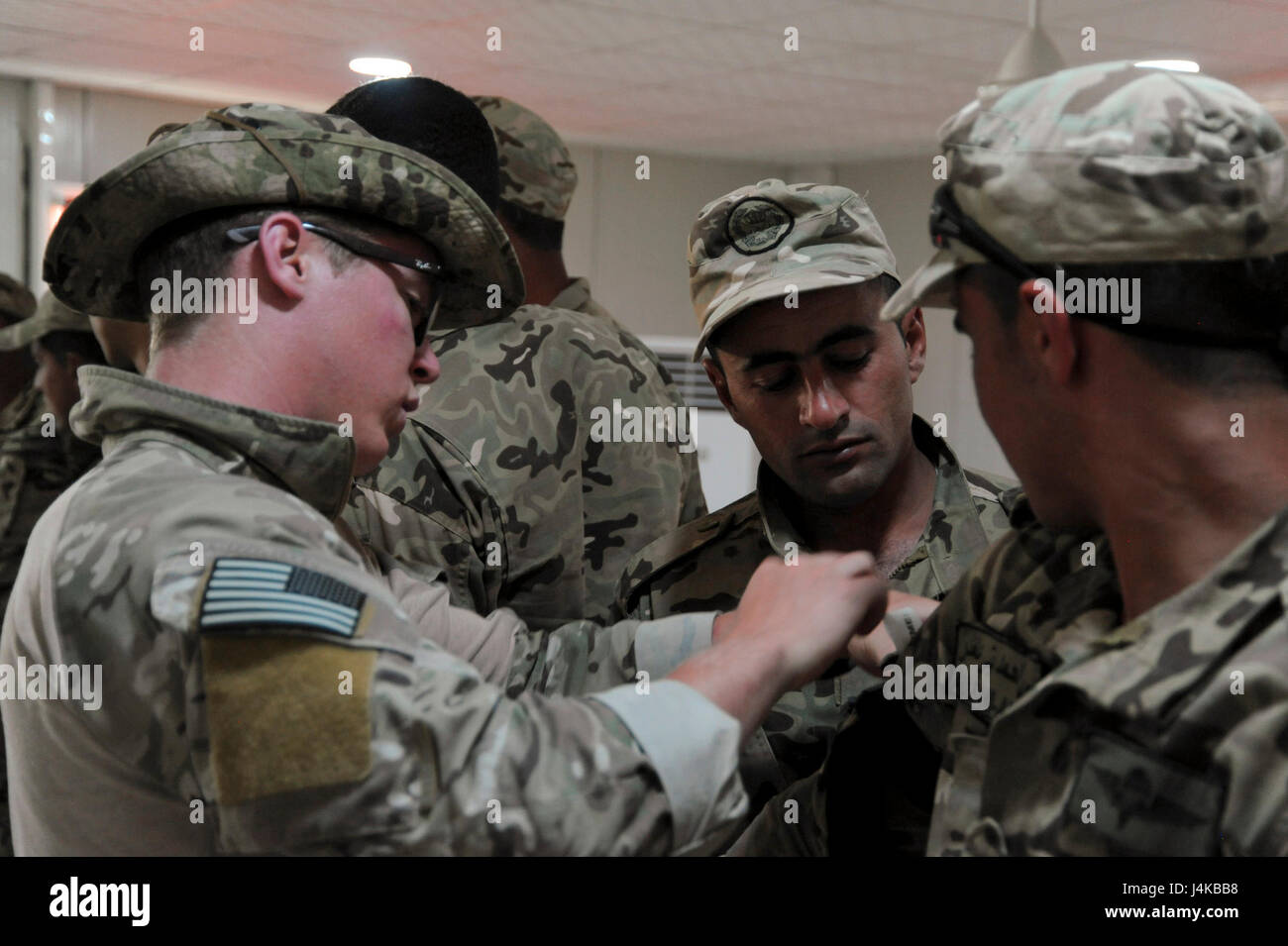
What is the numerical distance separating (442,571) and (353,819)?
0.87 metres

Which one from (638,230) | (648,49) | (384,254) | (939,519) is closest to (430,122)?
(384,254)

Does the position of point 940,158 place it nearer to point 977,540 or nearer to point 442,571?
point 977,540

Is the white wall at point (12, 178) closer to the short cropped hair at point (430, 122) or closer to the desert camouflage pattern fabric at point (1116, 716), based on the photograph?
the short cropped hair at point (430, 122)

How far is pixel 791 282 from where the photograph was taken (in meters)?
1.76

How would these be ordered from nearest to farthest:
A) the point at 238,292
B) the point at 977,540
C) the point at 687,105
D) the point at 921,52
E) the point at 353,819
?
the point at 353,819 < the point at 238,292 < the point at 977,540 < the point at 921,52 < the point at 687,105

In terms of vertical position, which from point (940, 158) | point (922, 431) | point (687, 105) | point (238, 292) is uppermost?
point (687, 105)

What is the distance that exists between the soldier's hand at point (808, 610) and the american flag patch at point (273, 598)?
374mm

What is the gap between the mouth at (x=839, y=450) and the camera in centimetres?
179

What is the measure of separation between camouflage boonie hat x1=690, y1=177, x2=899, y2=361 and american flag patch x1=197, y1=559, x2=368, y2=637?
2.77 ft

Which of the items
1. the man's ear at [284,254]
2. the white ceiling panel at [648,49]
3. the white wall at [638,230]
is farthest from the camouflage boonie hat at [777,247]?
the white wall at [638,230]

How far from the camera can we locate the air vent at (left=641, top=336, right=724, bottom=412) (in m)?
8.20
